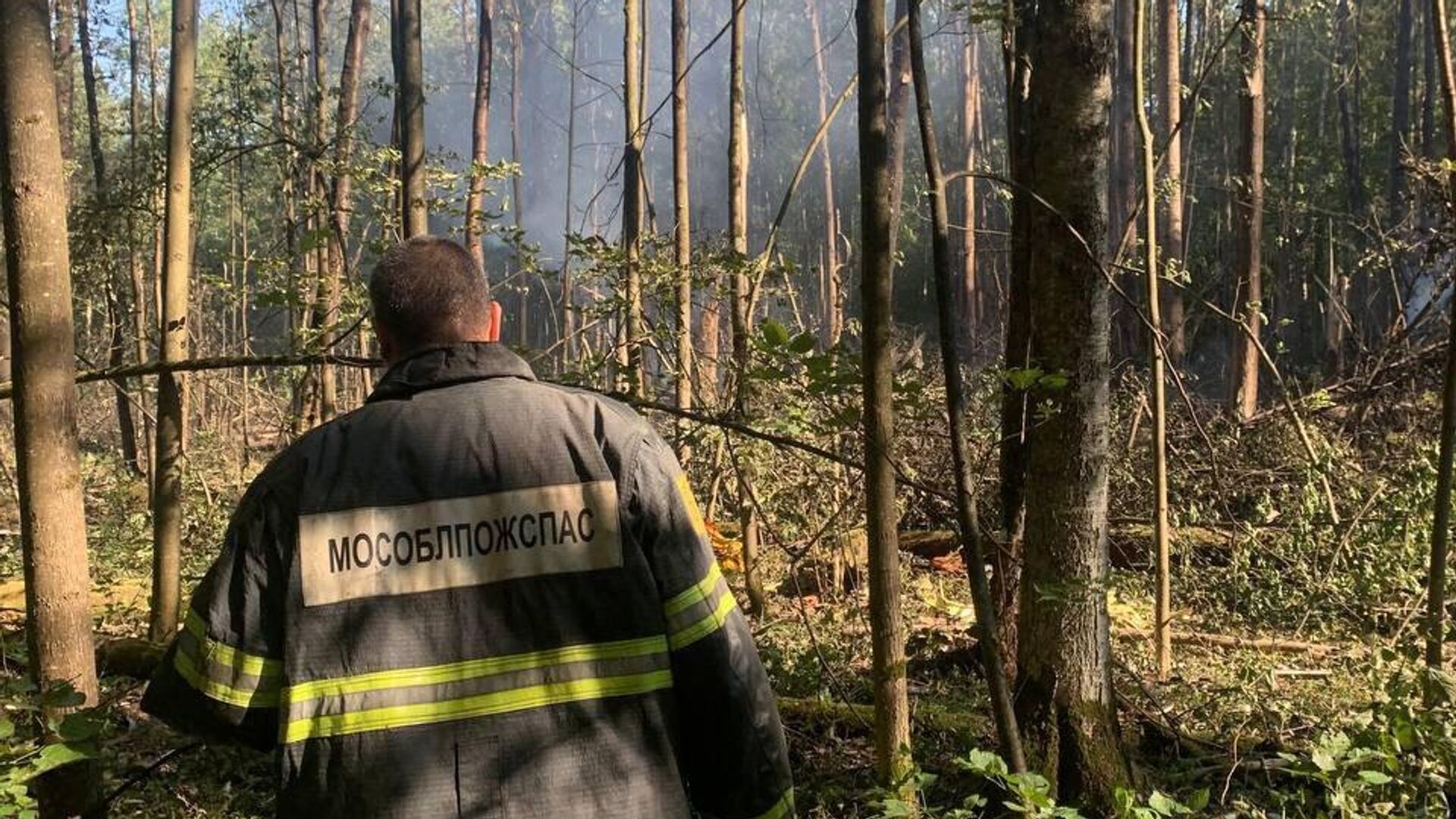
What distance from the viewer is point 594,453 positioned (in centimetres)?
167

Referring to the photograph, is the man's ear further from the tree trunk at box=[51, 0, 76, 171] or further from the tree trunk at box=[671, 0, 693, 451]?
the tree trunk at box=[51, 0, 76, 171]

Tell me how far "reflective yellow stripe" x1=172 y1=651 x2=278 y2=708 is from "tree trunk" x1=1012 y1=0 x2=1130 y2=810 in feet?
7.25

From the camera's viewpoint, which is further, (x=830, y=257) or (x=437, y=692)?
(x=830, y=257)

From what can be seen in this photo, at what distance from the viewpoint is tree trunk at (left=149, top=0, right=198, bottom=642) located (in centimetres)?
492

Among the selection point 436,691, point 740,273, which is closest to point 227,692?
point 436,691

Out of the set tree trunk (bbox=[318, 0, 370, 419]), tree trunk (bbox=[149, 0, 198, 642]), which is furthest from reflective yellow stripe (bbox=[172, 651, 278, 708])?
tree trunk (bbox=[149, 0, 198, 642])

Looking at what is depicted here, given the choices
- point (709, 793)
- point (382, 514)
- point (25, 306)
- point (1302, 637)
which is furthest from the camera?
point (1302, 637)

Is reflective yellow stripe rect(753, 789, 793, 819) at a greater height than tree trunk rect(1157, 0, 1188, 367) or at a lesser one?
lesser

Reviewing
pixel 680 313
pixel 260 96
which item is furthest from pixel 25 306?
pixel 260 96

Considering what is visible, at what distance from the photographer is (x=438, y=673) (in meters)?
1.60

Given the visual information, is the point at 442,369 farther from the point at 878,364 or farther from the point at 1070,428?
the point at 1070,428

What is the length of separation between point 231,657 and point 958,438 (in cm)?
196

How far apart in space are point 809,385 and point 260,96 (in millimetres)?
8923

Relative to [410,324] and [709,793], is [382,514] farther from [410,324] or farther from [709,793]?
[709,793]
